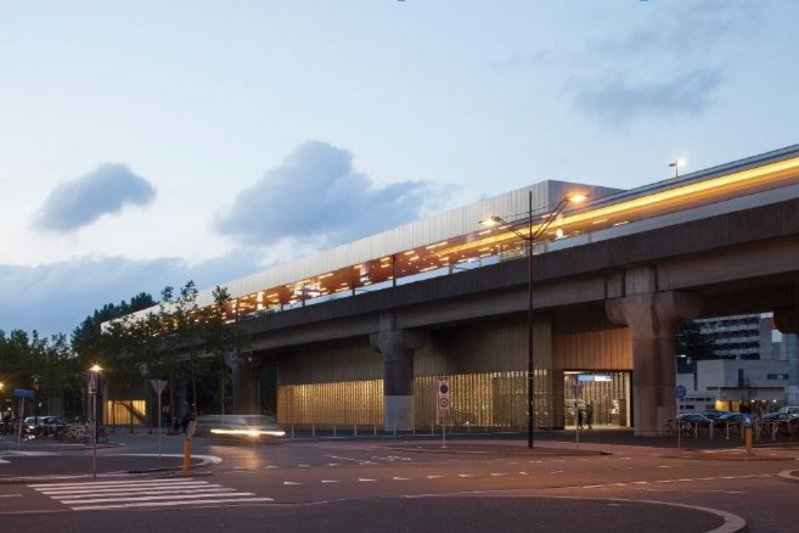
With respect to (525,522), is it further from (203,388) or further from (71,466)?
(203,388)

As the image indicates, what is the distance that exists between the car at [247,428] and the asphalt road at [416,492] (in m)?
14.4

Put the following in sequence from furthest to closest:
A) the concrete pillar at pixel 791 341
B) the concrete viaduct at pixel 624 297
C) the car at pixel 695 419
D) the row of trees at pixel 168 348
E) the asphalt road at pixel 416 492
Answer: the row of trees at pixel 168 348
the concrete pillar at pixel 791 341
the car at pixel 695 419
the concrete viaduct at pixel 624 297
the asphalt road at pixel 416 492

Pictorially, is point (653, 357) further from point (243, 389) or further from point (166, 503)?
point (243, 389)

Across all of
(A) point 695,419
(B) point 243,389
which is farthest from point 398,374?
(B) point 243,389

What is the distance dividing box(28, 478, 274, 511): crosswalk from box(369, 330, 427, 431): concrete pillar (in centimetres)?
4122

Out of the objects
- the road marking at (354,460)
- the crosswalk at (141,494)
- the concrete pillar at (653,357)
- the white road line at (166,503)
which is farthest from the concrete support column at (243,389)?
the white road line at (166,503)

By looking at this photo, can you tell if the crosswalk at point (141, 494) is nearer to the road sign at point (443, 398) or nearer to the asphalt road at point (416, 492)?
the asphalt road at point (416, 492)

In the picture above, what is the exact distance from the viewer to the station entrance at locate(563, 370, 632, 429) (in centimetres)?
6800

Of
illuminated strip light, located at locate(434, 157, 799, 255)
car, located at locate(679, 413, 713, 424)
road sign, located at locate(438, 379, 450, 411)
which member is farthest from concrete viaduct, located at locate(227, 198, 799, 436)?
road sign, located at locate(438, 379, 450, 411)

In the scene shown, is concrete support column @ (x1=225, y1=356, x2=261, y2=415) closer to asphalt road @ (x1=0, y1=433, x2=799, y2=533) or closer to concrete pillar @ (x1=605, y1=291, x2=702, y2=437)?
concrete pillar @ (x1=605, y1=291, x2=702, y2=437)

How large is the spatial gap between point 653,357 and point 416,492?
2835 centimetres

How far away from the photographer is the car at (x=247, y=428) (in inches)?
2064

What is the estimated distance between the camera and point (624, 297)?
48.8 meters

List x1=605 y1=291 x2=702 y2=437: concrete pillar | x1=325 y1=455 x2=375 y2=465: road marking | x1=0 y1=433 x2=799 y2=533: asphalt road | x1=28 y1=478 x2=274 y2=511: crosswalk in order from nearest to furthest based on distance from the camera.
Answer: x1=0 y1=433 x2=799 y2=533: asphalt road
x1=28 y1=478 x2=274 y2=511: crosswalk
x1=325 y1=455 x2=375 y2=465: road marking
x1=605 y1=291 x2=702 y2=437: concrete pillar
